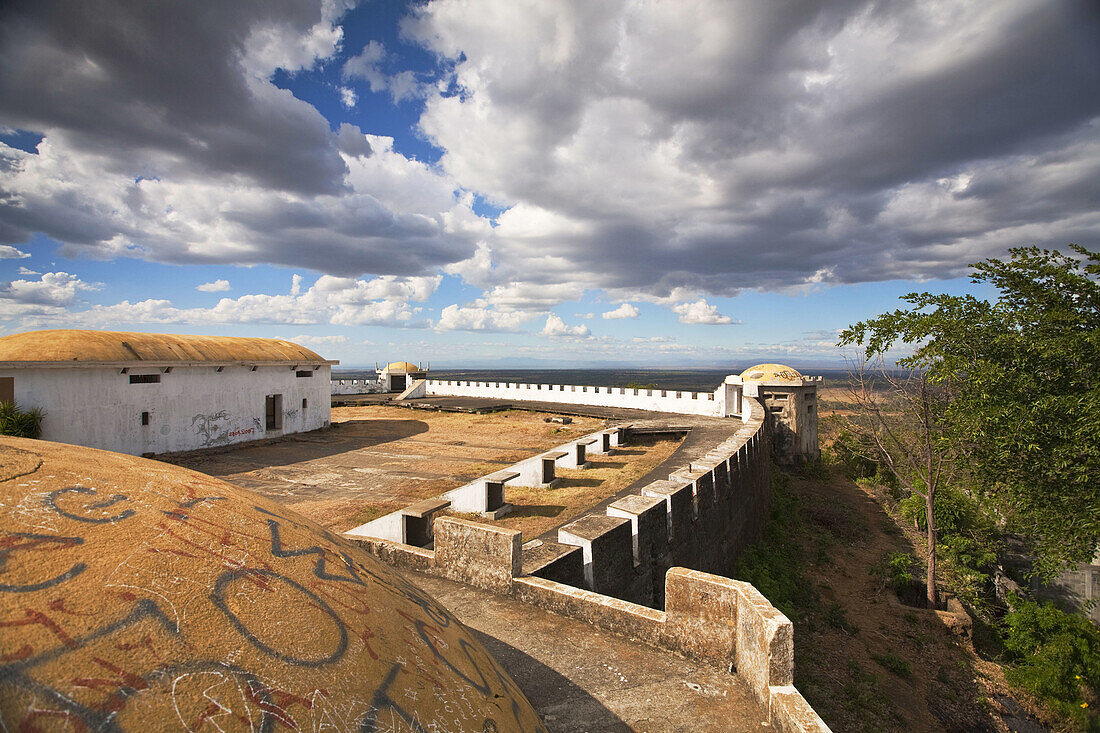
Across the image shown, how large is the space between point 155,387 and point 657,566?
59.8 feet

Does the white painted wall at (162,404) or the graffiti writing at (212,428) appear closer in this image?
the white painted wall at (162,404)

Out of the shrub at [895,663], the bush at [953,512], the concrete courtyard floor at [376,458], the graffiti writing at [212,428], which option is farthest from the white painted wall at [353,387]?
the shrub at [895,663]

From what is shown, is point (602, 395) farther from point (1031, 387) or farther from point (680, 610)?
point (680, 610)

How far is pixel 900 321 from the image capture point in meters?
12.0

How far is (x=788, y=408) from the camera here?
24031 millimetres

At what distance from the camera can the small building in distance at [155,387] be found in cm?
1503

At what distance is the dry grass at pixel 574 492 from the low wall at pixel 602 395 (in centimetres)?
737

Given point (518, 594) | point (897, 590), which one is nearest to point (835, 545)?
point (897, 590)

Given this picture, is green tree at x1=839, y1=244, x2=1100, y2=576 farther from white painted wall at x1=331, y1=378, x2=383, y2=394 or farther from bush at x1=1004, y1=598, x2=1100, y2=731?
white painted wall at x1=331, y1=378, x2=383, y2=394

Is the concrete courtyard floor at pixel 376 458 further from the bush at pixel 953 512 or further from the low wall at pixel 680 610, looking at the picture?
the bush at pixel 953 512

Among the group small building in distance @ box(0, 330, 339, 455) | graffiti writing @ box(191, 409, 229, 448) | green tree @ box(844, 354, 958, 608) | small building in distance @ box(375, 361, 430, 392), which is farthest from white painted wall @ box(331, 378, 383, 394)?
green tree @ box(844, 354, 958, 608)

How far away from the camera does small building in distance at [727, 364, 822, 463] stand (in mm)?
23875

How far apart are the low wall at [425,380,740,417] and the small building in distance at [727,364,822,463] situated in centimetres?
206

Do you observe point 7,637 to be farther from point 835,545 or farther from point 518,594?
point 835,545
